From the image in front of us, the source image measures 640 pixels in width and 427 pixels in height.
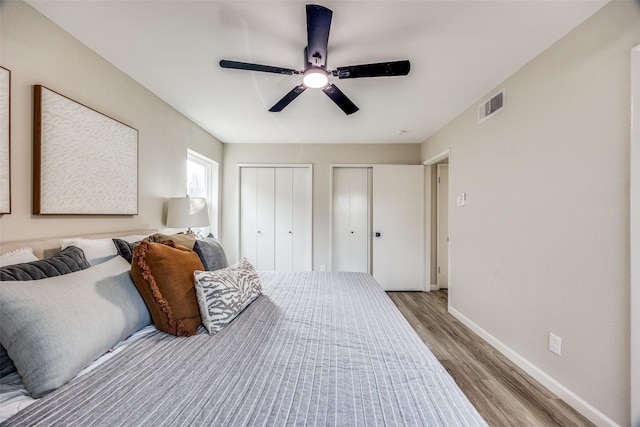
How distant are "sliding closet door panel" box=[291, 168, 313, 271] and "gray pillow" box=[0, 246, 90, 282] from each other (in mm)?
2970

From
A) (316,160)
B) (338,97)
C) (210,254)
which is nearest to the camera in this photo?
(210,254)

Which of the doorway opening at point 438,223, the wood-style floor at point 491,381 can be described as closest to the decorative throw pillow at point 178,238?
the wood-style floor at point 491,381

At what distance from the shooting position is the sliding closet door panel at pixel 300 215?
13.7 feet

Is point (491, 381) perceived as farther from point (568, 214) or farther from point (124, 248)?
point (124, 248)

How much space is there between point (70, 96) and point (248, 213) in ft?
8.96

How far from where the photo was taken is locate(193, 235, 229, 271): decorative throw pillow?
1.75 meters

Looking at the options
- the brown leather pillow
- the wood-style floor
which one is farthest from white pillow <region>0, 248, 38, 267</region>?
the wood-style floor

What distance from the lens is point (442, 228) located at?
164 inches

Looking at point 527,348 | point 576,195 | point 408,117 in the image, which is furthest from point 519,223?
point 408,117

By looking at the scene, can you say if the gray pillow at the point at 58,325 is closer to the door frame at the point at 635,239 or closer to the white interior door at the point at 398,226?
the door frame at the point at 635,239

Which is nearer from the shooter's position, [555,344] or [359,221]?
[555,344]

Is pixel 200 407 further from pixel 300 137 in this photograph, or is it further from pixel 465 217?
pixel 300 137

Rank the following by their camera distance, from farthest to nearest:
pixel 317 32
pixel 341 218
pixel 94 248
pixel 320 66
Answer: pixel 341 218 → pixel 320 66 → pixel 94 248 → pixel 317 32

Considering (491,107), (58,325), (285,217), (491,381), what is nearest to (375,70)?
(491,107)
